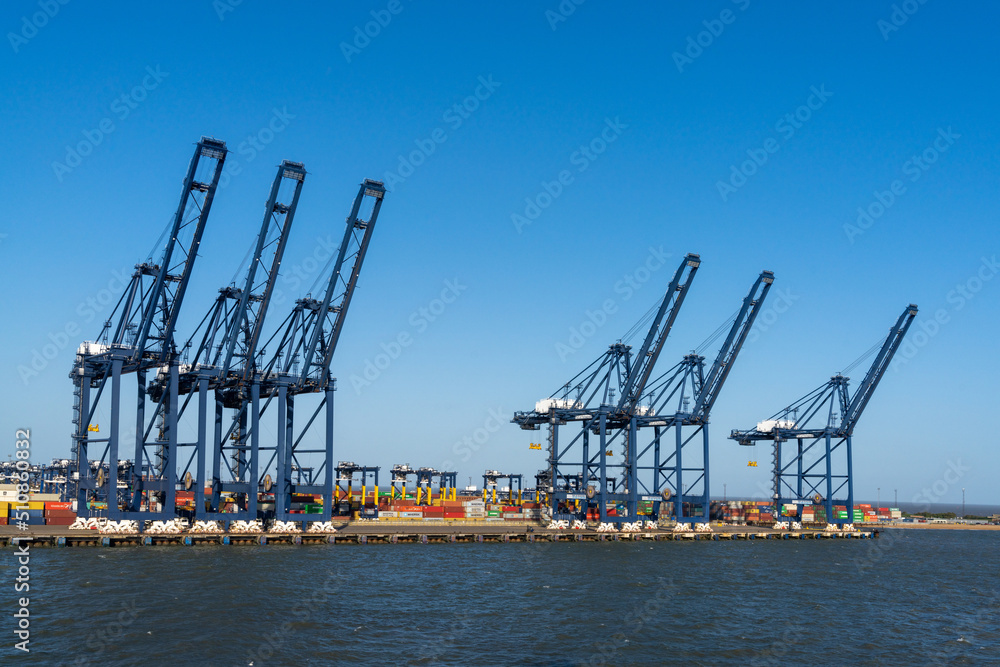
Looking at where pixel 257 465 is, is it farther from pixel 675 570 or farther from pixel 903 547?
pixel 903 547

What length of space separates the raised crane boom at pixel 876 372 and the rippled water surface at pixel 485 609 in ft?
105

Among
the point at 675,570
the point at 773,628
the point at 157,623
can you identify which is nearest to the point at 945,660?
the point at 773,628

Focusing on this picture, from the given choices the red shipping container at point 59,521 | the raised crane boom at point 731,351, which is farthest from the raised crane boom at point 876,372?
the red shipping container at point 59,521

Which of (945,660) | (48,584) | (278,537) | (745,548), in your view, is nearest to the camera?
(945,660)

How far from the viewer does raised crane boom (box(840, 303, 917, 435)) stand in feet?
294

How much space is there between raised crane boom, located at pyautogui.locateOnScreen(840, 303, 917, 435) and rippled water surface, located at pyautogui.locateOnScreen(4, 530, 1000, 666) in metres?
32.0

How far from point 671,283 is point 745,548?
23386 millimetres

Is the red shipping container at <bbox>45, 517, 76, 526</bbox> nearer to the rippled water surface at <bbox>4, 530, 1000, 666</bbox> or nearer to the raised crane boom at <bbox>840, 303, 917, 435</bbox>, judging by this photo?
the rippled water surface at <bbox>4, 530, 1000, 666</bbox>

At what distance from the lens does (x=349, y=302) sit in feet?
210

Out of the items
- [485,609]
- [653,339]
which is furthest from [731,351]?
[485,609]

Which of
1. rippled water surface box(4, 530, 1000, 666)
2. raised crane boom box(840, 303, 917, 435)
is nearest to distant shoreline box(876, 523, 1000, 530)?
raised crane boom box(840, 303, 917, 435)

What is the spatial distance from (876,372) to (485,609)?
220 ft

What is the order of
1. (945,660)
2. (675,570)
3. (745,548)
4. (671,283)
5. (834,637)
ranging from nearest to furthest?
(945,660), (834,637), (675,570), (745,548), (671,283)

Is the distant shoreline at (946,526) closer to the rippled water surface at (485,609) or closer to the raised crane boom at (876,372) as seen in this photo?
the raised crane boom at (876,372)
